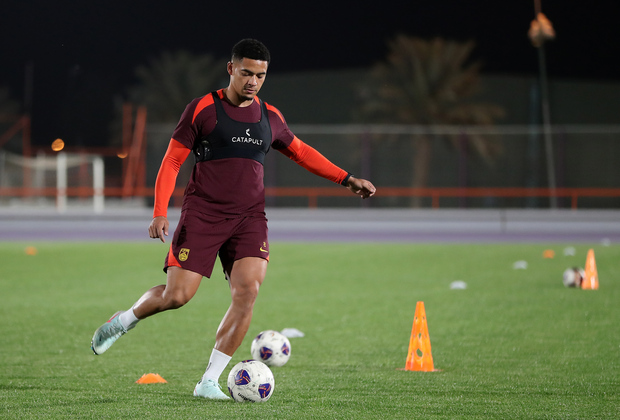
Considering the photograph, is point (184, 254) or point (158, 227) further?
point (184, 254)

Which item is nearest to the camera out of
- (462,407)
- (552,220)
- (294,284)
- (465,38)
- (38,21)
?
(462,407)

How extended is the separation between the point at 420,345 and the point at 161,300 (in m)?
2.12

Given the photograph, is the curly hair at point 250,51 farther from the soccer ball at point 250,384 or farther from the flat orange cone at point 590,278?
the flat orange cone at point 590,278

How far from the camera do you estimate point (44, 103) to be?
149ft

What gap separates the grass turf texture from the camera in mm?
5438

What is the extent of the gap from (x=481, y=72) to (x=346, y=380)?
135 feet

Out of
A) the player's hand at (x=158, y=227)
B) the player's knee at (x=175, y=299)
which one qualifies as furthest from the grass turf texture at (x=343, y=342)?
the player's hand at (x=158, y=227)

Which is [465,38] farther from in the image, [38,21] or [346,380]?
[346,380]

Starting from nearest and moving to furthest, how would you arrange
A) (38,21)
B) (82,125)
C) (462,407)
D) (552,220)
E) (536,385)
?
(462,407) < (536,385) < (552,220) < (38,21) < (82,125)

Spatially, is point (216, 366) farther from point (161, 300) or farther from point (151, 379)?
point (151, 379)

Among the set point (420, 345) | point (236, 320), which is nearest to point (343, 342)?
point (420, 345)

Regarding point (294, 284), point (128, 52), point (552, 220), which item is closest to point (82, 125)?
point (128, 52)

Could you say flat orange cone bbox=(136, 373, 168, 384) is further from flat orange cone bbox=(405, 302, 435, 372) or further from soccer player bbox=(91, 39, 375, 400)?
flat orange cone bbox=(405, 302, 435, 372)

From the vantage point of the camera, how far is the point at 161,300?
5691 mm
